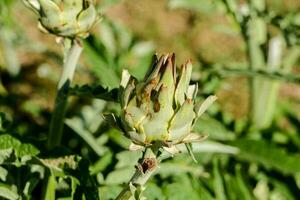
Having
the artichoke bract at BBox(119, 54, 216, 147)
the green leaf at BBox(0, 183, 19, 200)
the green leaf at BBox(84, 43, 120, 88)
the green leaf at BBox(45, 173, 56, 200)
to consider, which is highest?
the artichoke bract at BBox(119, 54, 216, 147)

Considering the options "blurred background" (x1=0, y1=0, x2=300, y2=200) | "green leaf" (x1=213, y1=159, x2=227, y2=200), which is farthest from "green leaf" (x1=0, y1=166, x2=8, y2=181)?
"green leaf" (x1=213, y1=159, x2=227, y2=200)

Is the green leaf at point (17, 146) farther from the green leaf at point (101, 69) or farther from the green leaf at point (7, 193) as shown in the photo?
the green leaf at point (101, 69)

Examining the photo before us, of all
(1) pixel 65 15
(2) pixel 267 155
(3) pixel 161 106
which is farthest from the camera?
(2) pixel 267 155

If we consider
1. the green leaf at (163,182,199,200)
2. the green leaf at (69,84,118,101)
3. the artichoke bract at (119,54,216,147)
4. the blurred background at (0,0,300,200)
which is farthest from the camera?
the blurred background at (0,0,300,200)

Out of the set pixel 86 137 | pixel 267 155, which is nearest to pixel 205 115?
pixel 267 155

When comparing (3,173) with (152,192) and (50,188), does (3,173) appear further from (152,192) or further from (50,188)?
(152,192)

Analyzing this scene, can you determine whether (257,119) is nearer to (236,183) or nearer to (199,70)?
(199,70)

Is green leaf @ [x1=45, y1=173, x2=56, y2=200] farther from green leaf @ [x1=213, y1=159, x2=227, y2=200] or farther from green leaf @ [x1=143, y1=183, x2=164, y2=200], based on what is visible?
green leaf @ [x1=213, y1=159, x2=227, y2=200]
